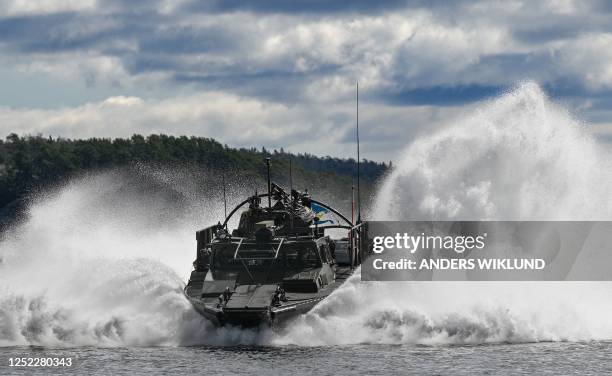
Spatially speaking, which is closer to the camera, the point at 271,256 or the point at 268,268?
the point at 268,268

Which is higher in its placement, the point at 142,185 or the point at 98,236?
the point at 142,185

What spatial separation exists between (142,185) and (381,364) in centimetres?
9624

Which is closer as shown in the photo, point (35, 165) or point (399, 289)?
point (399, 289)

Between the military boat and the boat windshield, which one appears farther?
the boat windshield

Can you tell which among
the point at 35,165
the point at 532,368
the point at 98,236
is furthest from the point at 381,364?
the point at 35,165

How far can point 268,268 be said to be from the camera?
52.0m

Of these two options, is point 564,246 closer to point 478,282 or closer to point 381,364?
point 478,282

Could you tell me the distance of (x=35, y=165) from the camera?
596 feet

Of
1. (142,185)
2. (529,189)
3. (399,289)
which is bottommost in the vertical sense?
(399,289)

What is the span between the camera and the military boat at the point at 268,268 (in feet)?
158

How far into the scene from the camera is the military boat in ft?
158

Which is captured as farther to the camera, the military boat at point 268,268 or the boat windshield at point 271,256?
the boat windshield at point 271,256

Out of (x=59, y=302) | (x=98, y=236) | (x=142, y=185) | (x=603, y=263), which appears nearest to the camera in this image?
(x=59, y=302)

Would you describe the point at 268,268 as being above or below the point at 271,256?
below
